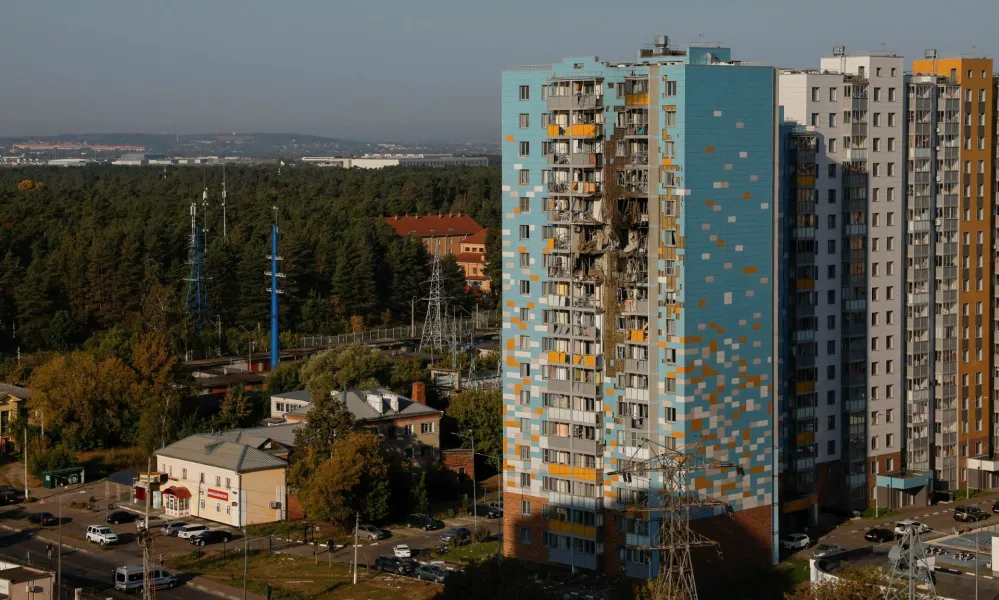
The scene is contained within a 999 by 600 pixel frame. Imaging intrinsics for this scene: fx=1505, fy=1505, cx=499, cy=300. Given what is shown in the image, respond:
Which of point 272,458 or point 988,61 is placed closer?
point 272,458

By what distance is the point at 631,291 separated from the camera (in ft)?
116

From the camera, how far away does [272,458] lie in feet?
134

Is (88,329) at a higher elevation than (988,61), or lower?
lower

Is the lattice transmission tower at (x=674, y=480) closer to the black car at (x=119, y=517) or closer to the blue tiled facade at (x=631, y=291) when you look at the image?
the blue tiled facade at (x=631, y=291)

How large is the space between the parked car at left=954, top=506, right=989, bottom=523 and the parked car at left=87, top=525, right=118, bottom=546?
73.4 feet

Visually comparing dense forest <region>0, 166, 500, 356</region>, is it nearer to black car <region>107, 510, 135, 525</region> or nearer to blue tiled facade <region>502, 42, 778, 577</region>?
black car <region>107, 510, 135, 525</region>

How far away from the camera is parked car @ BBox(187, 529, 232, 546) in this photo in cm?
3831

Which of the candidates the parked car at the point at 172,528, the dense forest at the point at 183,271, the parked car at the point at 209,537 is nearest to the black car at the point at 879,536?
the parked car at the point at 209,537

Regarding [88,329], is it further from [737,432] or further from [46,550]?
[737,432]

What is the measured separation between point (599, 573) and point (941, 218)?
16.5 m

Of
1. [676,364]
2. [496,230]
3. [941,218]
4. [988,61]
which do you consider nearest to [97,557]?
[676,364]

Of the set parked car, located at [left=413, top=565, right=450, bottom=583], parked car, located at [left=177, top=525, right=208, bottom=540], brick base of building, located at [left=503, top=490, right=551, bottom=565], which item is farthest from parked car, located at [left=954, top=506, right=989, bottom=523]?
parked car, located at [left=177, top=525, right=208, bottom=540]

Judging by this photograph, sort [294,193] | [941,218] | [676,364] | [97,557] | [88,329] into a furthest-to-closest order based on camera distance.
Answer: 1. [294,193]
2. [88,329]
3. [941,218]
4. [97,557]
5. [676,364]

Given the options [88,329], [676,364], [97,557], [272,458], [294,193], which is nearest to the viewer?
[676,364]
